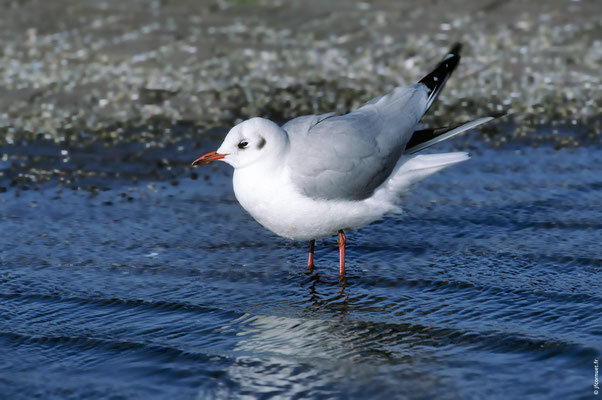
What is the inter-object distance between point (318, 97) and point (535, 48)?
322 cm

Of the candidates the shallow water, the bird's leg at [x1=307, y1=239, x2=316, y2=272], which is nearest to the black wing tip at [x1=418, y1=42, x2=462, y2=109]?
the shallow water

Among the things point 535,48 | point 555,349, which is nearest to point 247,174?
point 555,349

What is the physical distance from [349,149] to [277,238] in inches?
47.9

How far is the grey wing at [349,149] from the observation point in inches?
228

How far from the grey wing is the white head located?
126 mm

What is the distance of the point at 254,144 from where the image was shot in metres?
5.71

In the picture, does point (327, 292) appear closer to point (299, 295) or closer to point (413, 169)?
point (299, 295)

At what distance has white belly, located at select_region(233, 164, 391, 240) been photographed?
18.7 feet

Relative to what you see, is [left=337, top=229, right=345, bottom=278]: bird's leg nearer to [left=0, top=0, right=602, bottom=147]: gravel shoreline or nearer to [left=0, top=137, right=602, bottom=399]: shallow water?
[left=0, top=137, right=602, bottom=399]: shallow water

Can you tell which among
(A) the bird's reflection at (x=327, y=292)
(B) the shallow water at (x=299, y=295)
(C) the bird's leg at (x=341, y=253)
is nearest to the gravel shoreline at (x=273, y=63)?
(B) the shallow water at (x=299, y=295)

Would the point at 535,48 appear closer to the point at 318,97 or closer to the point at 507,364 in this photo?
the point at 318,97

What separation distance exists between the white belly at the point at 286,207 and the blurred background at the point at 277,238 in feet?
1.27

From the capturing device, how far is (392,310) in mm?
5504

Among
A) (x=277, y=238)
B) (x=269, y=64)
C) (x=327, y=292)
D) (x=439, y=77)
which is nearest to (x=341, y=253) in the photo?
(x=327, y=292)
